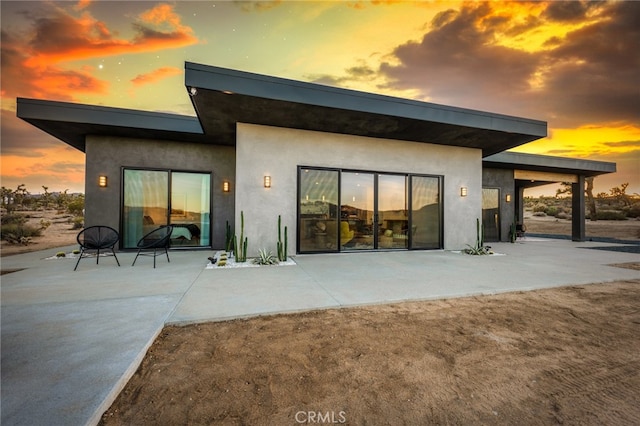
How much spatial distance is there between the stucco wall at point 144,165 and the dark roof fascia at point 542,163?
349 inches

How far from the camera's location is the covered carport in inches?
370

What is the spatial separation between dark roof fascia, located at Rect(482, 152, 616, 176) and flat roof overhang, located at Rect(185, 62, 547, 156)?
243 cm

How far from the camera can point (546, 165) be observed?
9.55 m

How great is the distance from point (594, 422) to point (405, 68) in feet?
29.8

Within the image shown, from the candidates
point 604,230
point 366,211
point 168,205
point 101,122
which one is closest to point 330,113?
point 366,211

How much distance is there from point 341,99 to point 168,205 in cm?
534

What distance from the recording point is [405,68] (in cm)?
822

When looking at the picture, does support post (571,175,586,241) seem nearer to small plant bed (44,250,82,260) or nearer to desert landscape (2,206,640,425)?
desert landscape (2,206,640,425)

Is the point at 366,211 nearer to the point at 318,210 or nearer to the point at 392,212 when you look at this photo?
the point at 392,212

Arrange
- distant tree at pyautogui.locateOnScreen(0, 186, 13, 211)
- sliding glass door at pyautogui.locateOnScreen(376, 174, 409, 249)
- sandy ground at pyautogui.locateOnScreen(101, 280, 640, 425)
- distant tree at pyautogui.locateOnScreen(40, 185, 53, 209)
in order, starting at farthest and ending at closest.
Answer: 1. distant tree at pyautogui.locateOnScreen(40, 185, 53, 209)
2. distant tree at pyautogui.locateOnScreen(0, 186, 13, 211)
3. sliding glass door at pyautogui.locateOnScreen(376, 174, 409, 249)
4. sandy ground at pyautogui.locateOnScreen(101, 280, 640, 425)

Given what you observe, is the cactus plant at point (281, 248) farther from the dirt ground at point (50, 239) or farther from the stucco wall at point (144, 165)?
the dirt ground at point (50, 239)

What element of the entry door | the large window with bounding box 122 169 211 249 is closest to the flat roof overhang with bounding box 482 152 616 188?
the entry door

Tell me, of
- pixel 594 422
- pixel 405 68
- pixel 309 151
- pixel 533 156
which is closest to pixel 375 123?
pixel 309 151

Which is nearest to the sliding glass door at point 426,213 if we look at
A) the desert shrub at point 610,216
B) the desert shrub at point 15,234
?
the desert shrub at point 15,234
